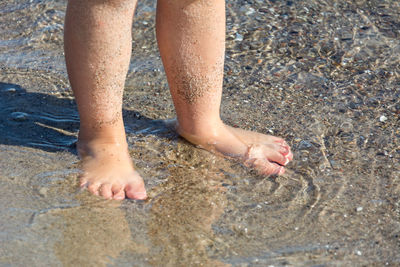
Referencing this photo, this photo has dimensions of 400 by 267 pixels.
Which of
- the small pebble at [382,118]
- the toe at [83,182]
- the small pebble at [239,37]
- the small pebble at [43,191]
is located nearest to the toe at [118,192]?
the toe at [83,182]

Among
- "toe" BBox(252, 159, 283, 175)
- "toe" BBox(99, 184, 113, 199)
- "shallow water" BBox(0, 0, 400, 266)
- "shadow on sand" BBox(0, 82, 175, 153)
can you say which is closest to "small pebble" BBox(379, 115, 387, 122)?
"shallow water" BBox(0, 0, 400, 266)

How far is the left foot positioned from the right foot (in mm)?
370

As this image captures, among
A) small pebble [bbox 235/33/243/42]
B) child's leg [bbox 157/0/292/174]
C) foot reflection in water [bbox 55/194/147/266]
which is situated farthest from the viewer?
small pebble [bbox 235/33/243/42]

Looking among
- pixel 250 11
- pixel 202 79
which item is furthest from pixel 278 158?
pixel 250 11

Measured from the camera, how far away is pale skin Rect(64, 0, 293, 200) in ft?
7.05

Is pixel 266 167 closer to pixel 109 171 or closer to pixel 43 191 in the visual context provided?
pixel 109 171

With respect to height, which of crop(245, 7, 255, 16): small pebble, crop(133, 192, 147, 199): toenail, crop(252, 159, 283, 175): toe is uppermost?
crop(245, 7, 255, 16): small pebble

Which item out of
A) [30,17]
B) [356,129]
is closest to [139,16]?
[30,17]

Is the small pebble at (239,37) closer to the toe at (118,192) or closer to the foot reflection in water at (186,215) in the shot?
the foot reflection in water at (186,215)

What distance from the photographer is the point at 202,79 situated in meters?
2.49

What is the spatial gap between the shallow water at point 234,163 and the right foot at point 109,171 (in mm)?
49

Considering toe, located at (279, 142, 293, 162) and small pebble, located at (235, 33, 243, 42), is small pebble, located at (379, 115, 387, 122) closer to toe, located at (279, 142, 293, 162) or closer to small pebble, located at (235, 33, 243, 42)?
toe, located at (279, 142, 293, 162)

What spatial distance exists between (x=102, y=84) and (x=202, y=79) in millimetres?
467

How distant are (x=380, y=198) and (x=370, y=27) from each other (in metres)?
1.70
